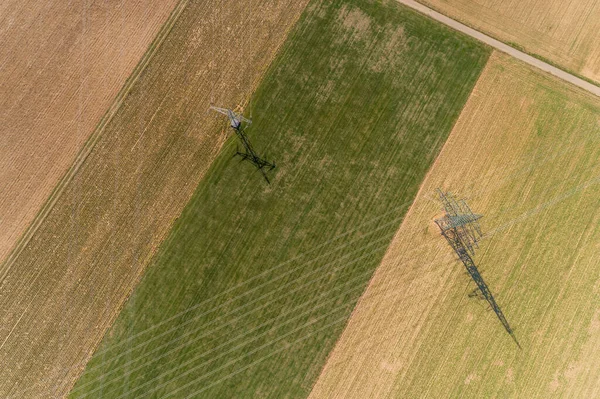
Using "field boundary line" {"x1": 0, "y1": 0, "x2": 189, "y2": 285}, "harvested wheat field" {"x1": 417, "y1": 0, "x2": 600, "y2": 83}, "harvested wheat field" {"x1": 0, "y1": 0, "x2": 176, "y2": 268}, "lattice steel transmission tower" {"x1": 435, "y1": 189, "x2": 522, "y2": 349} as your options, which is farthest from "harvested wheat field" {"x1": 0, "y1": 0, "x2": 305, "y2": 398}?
"lattice steel transmission tower" {"x1": 435, "y1": 189, "x2": 522, "y2": 349}

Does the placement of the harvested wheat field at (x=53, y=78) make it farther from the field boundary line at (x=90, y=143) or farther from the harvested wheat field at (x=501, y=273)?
the harvested wheat field at (x=501, y=273)

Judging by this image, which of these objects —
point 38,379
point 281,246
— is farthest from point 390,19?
point 38,379

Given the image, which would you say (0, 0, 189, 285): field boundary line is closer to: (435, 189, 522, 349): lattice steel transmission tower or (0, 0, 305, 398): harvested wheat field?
(0, 0, 305, 398): harvested wheat field

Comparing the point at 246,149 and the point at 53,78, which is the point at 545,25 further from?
the point at 53,78

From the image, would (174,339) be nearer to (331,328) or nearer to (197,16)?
(331,328)

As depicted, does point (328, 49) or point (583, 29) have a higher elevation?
point (583, 29)

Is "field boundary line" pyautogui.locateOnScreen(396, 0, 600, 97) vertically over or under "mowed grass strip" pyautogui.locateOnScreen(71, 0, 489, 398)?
over

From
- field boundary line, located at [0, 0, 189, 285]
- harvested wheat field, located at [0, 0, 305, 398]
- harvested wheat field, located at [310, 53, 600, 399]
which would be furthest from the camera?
field boundary line, located at [0, 0, 189, 285]
